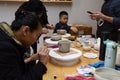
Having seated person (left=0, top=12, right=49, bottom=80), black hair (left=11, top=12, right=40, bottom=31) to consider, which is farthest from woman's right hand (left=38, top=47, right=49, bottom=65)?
black hair (left=11, top=12, right=40, bottom=31)

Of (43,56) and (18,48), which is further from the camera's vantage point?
(43,56)

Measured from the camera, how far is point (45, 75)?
1.30 metres

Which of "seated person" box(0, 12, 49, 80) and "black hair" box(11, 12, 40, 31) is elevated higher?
"black hair" box(11, 12, 40, 31)

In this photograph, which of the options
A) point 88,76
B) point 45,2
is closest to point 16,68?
point 88,76

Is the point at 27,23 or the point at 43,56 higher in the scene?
the point at 27,23

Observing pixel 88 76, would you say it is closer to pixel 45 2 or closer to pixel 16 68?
pixel 16 68

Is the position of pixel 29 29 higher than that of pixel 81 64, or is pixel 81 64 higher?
pixel 29 29

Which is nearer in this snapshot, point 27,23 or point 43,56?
point 27,23

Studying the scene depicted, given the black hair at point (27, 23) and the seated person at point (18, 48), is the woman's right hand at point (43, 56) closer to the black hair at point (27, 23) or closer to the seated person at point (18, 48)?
the seated person at point (18, 48)

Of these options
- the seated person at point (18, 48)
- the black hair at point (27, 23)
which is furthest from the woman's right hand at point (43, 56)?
the black hair at point (27, 23)

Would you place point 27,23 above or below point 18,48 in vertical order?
above

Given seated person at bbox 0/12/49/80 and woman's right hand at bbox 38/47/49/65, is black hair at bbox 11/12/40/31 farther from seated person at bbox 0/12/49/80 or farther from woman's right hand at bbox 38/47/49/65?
woman's right hand at bbox 38/47/49/65

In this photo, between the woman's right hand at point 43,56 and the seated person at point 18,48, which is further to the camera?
the woman's right hand at point 43,56

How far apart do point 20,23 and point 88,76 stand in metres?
0.54
